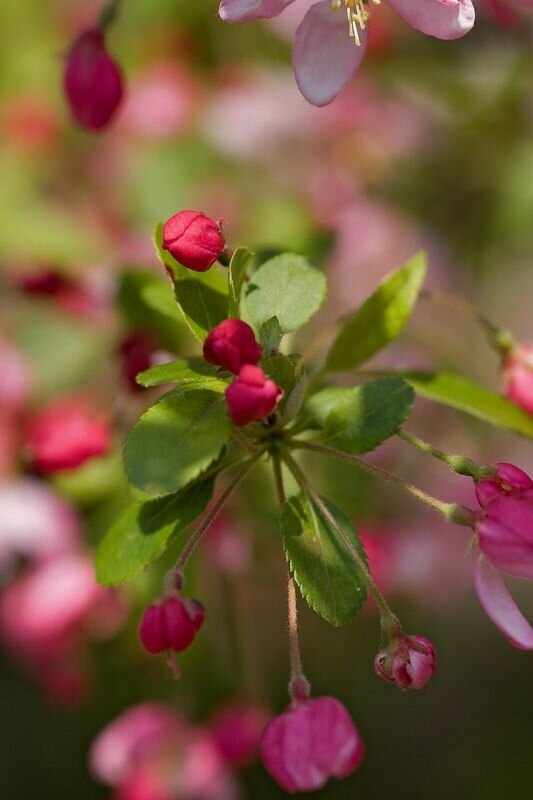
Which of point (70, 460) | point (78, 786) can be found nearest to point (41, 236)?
point (70, 460)

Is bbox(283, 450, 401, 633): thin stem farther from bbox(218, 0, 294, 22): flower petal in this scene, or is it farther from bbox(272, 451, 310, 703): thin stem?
bbox(218, 0, 294, 22): flower petal

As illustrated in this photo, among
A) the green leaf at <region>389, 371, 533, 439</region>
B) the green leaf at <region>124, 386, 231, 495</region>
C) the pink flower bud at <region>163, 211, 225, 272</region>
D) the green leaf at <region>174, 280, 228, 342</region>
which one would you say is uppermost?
the pink flower bud at <region>163, 211, 225, 272</region>

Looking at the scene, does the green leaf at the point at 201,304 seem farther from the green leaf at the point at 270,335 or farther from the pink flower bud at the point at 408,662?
the pink flower bud at the point at 408,662

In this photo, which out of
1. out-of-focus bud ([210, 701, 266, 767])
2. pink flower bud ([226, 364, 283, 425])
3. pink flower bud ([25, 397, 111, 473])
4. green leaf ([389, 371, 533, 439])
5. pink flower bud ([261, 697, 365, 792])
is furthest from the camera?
out-of-focus bud ([210, 701, 266, 767])

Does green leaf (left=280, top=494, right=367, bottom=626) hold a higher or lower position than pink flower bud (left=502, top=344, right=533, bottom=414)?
higher

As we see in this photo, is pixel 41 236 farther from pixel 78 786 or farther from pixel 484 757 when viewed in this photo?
pixel 484 757

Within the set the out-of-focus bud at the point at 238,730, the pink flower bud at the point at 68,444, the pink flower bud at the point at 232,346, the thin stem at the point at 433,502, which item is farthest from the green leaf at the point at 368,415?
the out-of-focus bud at the point at 238,730

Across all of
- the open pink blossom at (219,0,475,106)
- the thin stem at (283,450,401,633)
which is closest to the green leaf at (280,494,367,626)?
the thin stem at (283,450,401,633)

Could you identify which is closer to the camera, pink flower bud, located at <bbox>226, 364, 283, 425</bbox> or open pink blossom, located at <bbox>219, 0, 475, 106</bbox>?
pink flower bud, located at <bbox>226, 364, 283, 425</bbox>

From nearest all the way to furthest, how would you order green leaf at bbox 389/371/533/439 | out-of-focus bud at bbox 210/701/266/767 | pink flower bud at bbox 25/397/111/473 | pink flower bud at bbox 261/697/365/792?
pink flower bud at bbox 261/697/365/792, green leaf at bbox 389/371/533/439, pink flower bud at bbox 25/397/111/473, out-of-focus bud at bbox 210/701/266/767
